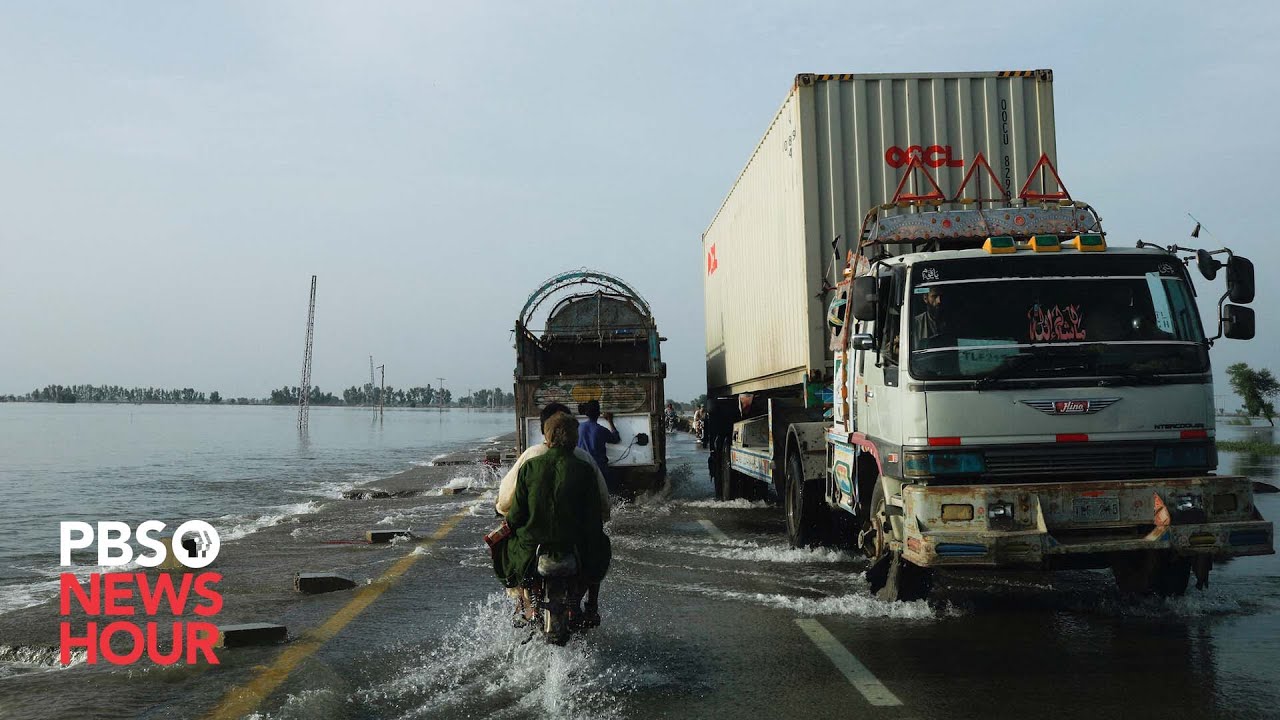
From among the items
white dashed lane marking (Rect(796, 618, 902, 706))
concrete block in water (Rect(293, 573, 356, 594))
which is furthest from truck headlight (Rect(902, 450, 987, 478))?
concrete block in water (Rect(293, 573, 356, 594))

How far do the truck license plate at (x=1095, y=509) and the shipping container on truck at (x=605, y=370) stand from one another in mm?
7895

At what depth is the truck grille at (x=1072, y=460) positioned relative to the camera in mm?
6527

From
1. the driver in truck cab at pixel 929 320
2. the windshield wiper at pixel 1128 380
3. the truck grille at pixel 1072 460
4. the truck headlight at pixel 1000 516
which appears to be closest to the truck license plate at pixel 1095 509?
the truck grille at pixel 1072 460

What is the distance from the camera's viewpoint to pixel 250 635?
6.38 m

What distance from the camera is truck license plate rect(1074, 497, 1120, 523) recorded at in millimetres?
6422

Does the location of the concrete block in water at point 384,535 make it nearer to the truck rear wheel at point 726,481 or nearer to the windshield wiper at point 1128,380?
the truck rear wheel at point 726,481

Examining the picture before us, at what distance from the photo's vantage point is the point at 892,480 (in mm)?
6863

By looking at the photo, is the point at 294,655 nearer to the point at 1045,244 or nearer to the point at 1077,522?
the point at 1077,522

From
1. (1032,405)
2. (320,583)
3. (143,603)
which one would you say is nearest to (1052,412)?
(1032,405)

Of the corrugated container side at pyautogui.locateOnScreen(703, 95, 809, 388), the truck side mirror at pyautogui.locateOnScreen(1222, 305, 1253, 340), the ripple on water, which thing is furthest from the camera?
the corrugated container side at pyautogui.locateOnScreen(703, 95, 809, 388)

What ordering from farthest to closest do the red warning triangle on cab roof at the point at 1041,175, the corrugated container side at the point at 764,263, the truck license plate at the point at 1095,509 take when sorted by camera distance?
1. the corrugated container side at the point at 764,263
2. the red warning triangle on cab roof at the point at 1041,175
3. the truck license plate at the point at 1095,509

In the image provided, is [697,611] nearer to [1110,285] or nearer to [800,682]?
[800,682]

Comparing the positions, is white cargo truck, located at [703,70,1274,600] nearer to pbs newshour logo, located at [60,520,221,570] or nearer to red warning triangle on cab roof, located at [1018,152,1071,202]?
red warning triangle on cab roof, located at [1018,152,1071,202]

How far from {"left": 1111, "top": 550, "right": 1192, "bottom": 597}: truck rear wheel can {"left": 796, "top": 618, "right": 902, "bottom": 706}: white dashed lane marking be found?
2.18 meters
